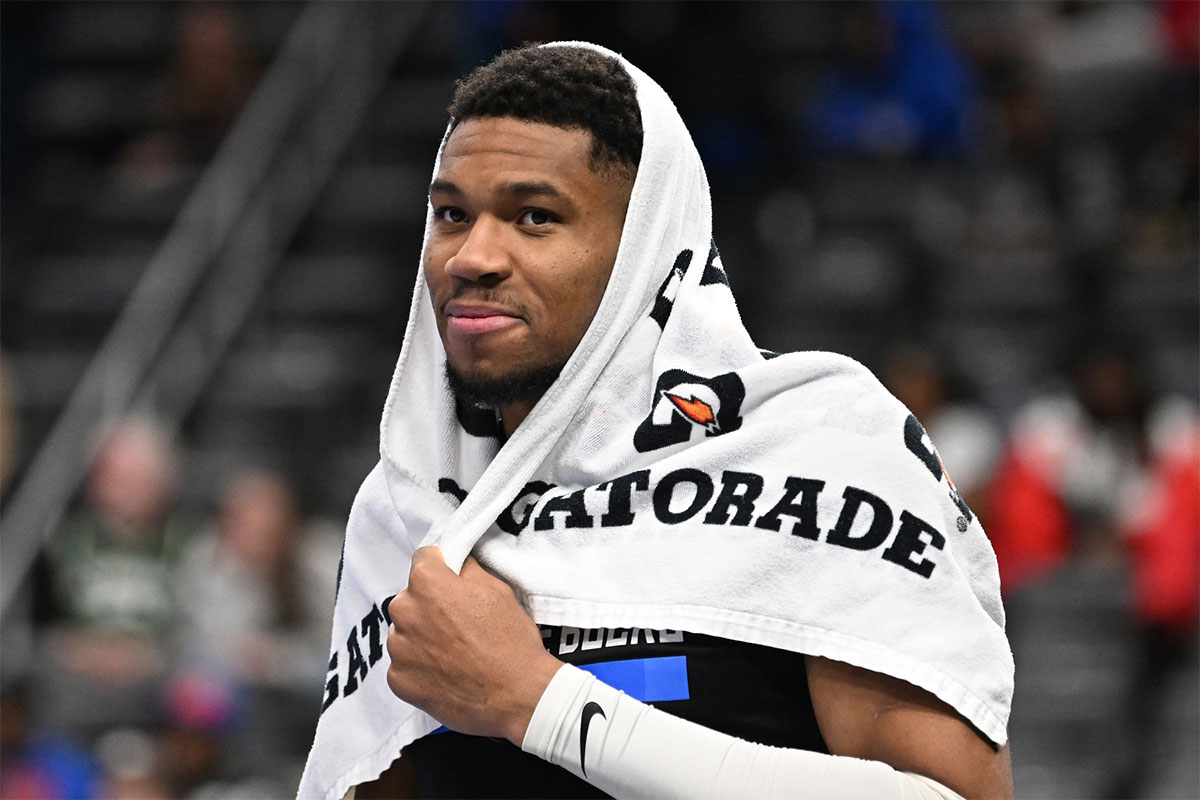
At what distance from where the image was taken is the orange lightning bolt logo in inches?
88.4

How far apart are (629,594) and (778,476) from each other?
222mm

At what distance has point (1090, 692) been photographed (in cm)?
650

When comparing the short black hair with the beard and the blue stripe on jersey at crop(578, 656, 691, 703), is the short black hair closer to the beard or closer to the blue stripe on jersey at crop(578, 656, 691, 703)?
the beard

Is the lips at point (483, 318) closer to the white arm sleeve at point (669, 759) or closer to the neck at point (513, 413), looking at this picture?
the neck at point (513, 413)

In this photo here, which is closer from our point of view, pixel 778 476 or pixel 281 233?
pixel 778 476

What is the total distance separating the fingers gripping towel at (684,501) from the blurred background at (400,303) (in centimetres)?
417

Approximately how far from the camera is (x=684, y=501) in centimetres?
221

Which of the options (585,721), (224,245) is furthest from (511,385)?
(224,245)

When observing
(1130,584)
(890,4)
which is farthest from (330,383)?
(1130,584)

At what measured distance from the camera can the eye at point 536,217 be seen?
229 centimetres

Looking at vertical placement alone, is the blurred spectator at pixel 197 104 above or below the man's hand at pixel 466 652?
above

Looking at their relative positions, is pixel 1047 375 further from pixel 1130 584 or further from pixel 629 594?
pixel 629 594

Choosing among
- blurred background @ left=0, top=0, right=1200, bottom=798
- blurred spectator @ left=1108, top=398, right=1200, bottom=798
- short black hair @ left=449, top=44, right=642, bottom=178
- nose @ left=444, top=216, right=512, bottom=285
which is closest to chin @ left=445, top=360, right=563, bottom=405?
nose @ left=444, top=216, right=512, bottom=285

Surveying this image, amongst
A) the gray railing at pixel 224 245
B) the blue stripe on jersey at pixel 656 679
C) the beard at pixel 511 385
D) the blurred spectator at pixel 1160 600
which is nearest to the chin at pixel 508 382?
the beard at pixel 511 385
